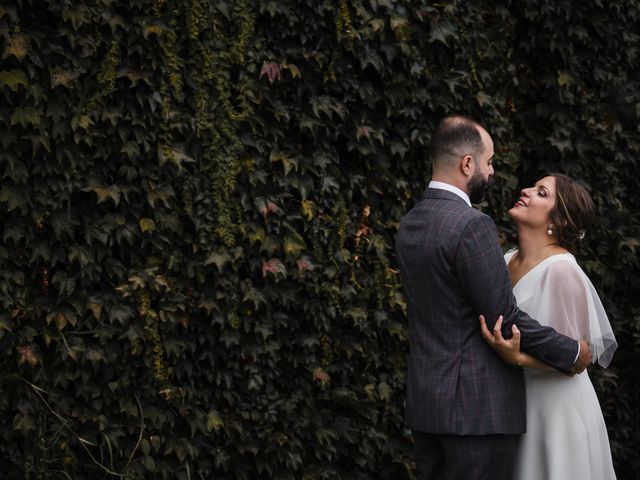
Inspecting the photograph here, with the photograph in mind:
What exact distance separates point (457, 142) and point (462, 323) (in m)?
0.67

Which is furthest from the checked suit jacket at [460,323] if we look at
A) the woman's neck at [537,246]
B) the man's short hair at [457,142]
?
the woman's neck at [537,246]

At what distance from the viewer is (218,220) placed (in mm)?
3982

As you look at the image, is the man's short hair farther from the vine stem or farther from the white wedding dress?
the vine stem

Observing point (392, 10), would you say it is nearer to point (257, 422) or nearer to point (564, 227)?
point (564, 227)

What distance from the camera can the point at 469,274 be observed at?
2824 millimetres

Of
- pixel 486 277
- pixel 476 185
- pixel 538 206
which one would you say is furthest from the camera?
pixel 538 206

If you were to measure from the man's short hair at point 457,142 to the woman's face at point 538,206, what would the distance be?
50cm

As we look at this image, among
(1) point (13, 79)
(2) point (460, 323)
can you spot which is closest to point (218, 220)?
(1) point (13, 79)

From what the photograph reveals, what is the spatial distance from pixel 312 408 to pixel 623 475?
2.40 m

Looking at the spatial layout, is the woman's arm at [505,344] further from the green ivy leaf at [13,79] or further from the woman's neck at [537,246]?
the green ivy leaf at [13,79]

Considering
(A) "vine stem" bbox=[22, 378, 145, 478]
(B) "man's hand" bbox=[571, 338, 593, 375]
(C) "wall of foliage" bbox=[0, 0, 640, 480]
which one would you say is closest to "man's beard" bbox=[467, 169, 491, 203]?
(B) "man's hand" bbox=[571, 338, 593, 375]

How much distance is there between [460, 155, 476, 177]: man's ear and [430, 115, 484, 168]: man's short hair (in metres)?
0.02

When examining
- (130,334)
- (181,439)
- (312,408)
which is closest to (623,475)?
(312,408)

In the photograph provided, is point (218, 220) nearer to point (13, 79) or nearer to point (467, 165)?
point (13, 79)
